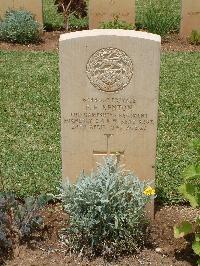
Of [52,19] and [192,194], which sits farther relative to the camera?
[52,19]

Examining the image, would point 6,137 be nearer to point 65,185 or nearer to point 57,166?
point 57,166

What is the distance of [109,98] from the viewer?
171 inches

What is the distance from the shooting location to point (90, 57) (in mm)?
4211

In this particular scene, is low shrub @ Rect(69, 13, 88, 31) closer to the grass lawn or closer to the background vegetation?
the background vegetation

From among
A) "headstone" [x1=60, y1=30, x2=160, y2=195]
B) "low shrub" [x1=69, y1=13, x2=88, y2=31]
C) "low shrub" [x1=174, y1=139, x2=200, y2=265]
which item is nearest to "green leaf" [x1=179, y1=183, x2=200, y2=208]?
"low shrub" [x1=174, y1=139, x2=200, y2=265]

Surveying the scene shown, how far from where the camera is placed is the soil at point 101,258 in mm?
4340

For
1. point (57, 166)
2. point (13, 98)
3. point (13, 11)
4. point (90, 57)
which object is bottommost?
point (57, 166)

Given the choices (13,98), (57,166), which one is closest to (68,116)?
(57,166)

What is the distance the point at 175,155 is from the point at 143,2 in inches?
384

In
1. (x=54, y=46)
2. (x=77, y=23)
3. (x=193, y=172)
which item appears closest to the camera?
(x=193, y=172)

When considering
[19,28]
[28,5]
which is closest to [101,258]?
[19,28]

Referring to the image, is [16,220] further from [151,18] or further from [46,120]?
[151,18]

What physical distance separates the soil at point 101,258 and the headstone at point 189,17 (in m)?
7.08

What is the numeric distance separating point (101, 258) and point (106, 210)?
414mm
